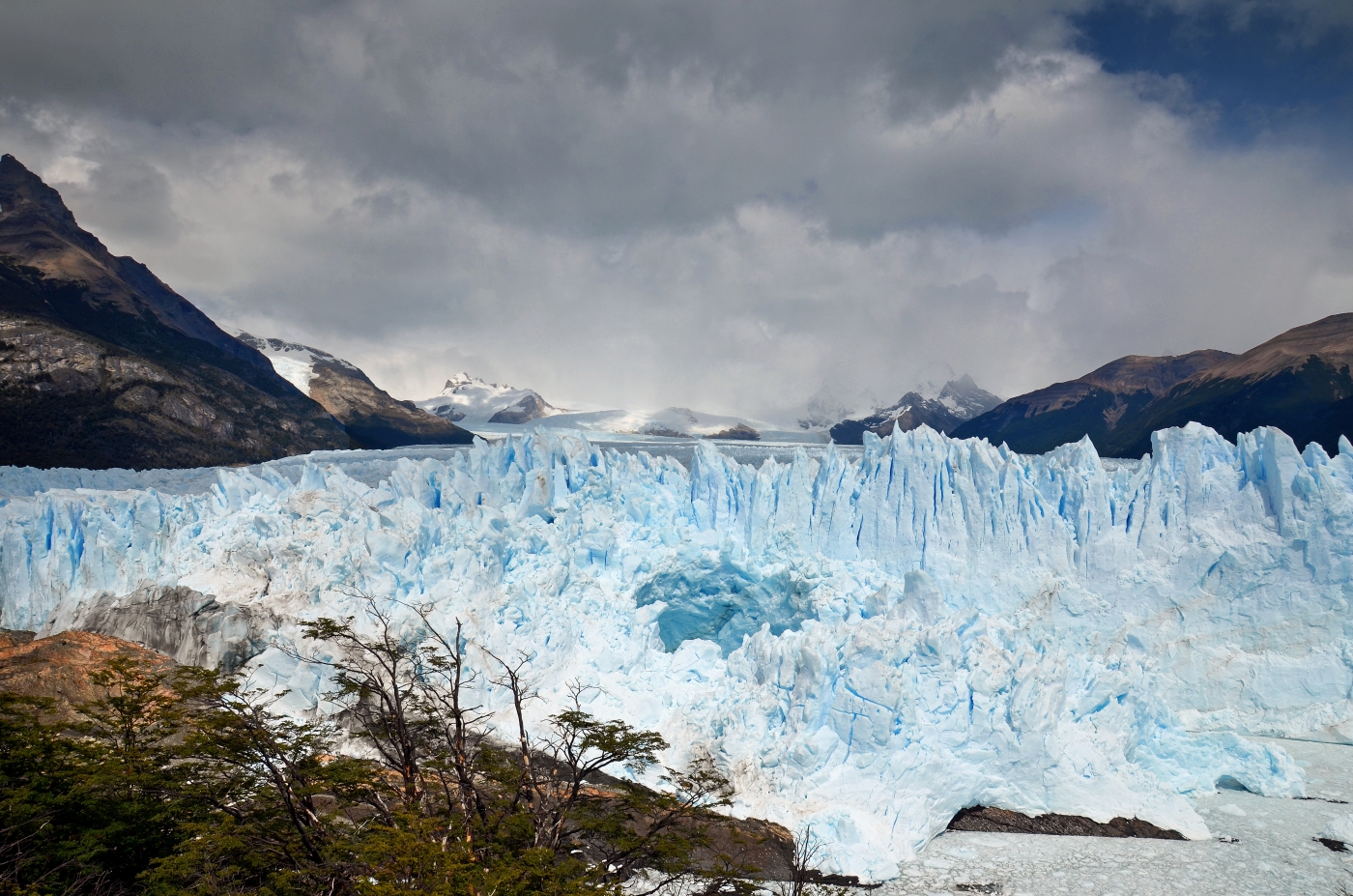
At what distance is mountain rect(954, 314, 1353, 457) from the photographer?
57.2 metres

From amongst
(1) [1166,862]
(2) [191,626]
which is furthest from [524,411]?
(1) [1166,862]

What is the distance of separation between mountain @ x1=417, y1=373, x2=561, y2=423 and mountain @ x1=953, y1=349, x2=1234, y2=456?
65.5m

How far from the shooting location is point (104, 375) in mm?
58938

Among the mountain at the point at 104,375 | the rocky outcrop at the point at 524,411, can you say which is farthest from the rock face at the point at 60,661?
the rocky outcrop at the point at 524,411

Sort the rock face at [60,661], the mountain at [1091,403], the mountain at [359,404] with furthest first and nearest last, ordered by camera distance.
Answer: the mountain at [359,404], the mountain at [1091,403], the rock face at [60,661]

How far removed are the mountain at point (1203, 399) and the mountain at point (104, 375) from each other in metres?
74.3

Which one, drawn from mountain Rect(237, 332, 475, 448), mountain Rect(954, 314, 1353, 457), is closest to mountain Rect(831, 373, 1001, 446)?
mountain Rect(954, 314, 1353, 457)

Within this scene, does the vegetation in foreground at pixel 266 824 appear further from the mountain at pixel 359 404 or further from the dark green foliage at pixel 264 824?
the mountain at pixel 359 404

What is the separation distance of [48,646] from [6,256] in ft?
236

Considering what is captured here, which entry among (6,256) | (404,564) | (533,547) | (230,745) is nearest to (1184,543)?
(533,547)

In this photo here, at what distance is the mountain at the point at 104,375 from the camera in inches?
2138

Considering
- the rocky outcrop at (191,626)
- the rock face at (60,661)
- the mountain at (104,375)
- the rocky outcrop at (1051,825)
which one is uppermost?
the mountain at (104,375)

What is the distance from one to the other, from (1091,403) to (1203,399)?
656 inches

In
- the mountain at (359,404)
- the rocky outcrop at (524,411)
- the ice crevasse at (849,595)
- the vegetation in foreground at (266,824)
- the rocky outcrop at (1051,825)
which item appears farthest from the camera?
the rocky outcrop at (524,411)
